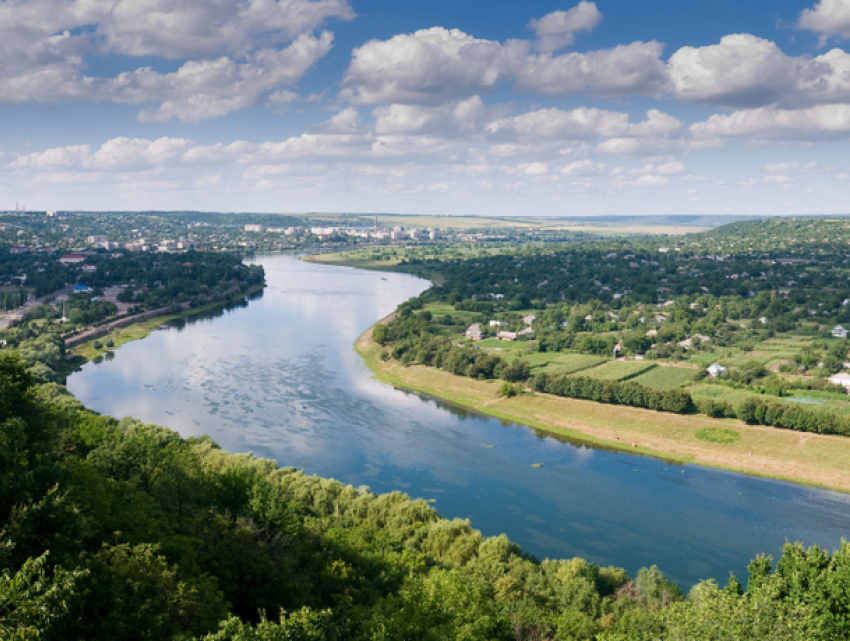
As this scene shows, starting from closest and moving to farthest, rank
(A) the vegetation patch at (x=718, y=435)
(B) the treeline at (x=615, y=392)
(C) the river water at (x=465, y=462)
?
(C) the river water at (x=465, y=462)
(A) the vegetation patch at (x=718, y=435)
(B) the treeline at (x=615, y=392)

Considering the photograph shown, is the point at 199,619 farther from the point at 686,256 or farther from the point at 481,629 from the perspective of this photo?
the point at 686,256

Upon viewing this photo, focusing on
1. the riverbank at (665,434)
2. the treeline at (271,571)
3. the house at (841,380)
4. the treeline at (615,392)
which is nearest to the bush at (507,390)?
the riverbank at (665,434)

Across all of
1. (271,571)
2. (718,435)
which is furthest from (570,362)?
(271,571)

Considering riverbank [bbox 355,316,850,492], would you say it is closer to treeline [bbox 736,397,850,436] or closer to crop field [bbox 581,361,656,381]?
treeline [bbox 736,397,850,436]

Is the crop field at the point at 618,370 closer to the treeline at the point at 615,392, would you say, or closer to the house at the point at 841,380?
the treeline at the point at 615,392

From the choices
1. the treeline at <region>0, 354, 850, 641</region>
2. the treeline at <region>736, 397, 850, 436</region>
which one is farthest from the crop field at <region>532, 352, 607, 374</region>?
the treeline at <region>0, 354, 850, 641</region>

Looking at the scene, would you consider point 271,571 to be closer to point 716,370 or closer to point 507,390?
point 507,390
